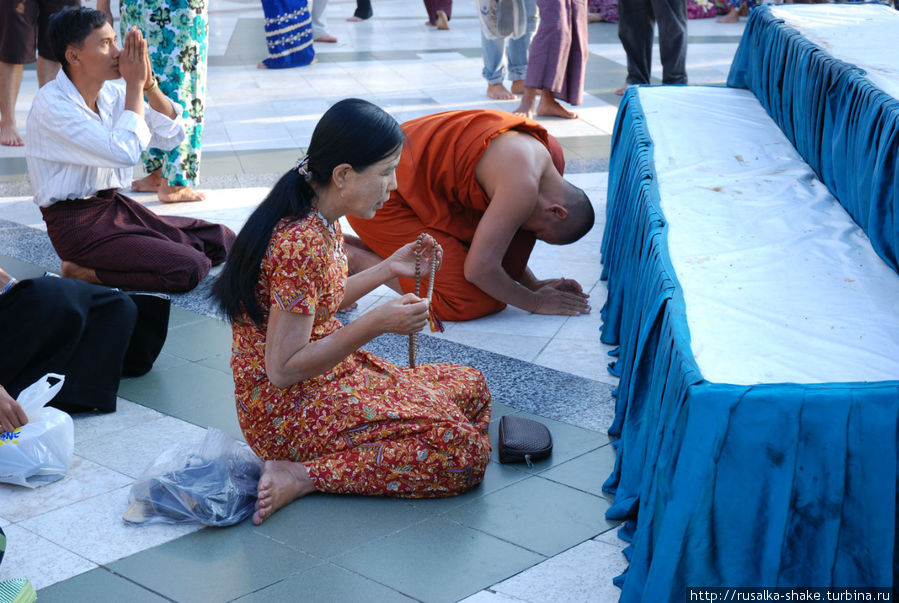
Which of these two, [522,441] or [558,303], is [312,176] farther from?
[558,303]

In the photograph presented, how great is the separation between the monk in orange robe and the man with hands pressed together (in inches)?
29.0

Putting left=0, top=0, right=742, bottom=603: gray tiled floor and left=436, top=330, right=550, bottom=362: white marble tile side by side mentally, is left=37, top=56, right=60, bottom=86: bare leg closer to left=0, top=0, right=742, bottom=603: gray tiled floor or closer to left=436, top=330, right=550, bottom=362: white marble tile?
left=0, top=0, right=742, bottom=603: gray tiled floor

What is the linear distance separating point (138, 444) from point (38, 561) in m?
0.56

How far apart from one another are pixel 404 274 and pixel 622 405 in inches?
26.2

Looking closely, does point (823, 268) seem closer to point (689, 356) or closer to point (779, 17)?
point (689, 356)

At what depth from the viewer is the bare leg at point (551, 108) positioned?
21.3 feet

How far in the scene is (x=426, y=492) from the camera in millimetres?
2424

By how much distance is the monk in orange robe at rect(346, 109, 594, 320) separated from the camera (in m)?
3.32

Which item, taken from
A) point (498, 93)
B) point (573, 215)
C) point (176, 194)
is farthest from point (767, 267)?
point (498, 93)

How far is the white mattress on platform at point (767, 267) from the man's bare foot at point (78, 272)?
6.71 feet

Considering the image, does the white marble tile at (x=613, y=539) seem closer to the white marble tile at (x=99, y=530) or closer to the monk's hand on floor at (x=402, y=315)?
the monk's hand on floor at (x=402, y=315)

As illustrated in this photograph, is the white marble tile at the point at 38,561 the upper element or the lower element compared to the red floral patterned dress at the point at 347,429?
lower

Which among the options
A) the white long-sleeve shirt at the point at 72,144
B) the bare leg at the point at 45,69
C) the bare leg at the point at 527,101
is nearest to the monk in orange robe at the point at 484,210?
the white long-sleeve shirt at the point at 72,144

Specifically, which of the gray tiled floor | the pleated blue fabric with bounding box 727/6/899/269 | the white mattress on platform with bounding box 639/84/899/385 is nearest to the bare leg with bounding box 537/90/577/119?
the gray tiled floor
